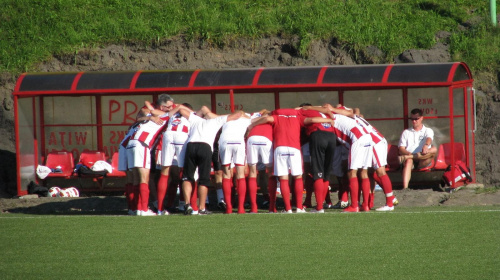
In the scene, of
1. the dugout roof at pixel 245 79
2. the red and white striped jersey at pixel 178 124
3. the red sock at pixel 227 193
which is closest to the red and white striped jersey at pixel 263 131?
the red sock at pixel 227 193

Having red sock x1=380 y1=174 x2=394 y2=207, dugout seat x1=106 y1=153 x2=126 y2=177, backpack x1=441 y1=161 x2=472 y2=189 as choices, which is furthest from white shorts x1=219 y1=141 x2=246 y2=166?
backpack x1=441 y1=161 x2=472 y2=189

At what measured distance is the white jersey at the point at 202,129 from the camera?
12008mm

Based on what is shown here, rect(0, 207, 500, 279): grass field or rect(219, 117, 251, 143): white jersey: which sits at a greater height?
rect(219, 117, 251, 143): white jersey

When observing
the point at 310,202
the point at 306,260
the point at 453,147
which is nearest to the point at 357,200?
the point at 310,202

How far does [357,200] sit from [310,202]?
1342mm

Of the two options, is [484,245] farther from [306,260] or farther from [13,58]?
[13,58]

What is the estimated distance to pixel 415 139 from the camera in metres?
14.8

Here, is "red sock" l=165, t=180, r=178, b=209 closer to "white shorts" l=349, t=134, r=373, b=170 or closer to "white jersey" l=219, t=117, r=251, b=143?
"white jersey" l=219, t=117, r=251, b=143

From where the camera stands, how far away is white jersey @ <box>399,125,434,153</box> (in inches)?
580

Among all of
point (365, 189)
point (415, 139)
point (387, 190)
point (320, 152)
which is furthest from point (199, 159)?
point (415, 139)

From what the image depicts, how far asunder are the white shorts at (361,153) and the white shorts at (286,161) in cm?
83

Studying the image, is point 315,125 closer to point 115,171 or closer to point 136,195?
point 136,195

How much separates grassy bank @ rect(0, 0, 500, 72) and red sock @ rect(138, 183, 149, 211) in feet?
28.8

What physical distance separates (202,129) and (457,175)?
5.53 metres
